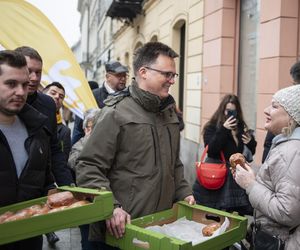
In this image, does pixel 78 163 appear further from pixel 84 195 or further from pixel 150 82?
pixel 150 82

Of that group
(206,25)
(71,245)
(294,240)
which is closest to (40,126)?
(294,240)

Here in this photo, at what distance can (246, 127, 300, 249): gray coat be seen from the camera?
2.18m

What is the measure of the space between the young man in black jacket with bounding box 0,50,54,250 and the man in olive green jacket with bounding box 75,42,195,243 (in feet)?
0.82

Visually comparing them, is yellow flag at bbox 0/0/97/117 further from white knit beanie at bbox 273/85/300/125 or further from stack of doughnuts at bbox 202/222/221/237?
white knit beanie at bbox 273/85/300/125

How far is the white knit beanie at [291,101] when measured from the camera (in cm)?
237

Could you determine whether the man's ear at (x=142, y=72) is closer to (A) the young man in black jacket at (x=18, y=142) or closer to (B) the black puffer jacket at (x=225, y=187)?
(A) the young man in black jacket at (x=18, y=142)

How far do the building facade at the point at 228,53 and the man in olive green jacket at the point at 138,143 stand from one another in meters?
3.33

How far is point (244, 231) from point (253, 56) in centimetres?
481

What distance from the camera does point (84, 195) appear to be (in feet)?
7.46

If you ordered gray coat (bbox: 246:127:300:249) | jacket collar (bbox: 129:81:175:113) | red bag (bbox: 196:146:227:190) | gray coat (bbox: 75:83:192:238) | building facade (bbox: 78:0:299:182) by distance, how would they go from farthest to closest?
building facade (bbox: 78:0:299:182) → red bag (bbox: 196:146:227:190) → jacket collar (bbox: 129:81:175:113) → gray coat (bbox: 75:83:192:238) → gray coat (bbox: 246:127:300:249)

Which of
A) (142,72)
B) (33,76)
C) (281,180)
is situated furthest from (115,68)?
(281,180)

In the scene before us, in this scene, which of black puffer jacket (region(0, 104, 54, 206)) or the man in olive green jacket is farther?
the man in olive green jacket

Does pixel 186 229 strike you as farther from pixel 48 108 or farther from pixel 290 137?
pixel 48 108

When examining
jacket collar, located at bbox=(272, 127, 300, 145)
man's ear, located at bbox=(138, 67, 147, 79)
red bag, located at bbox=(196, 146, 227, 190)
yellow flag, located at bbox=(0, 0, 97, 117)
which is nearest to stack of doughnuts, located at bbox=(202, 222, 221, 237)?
jacket collar, located at bbox=(272, 127, 300, 145)
